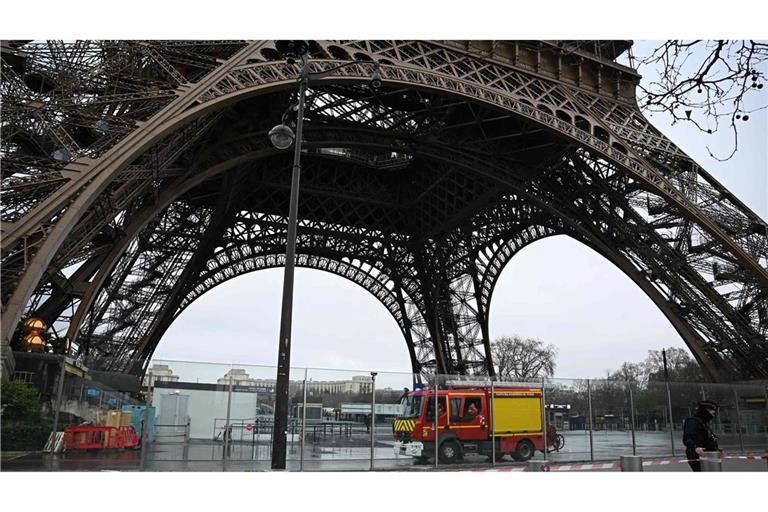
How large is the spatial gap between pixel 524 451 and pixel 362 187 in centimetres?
2286

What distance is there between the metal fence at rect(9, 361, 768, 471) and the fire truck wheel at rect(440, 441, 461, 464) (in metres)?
0.17

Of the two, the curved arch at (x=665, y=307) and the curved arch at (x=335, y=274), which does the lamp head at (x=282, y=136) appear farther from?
the curved arch at (x=335, y=274)

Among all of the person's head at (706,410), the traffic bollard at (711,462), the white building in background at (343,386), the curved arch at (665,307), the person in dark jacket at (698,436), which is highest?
the curved arch at (665,307)

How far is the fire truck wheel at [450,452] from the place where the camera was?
15.8m

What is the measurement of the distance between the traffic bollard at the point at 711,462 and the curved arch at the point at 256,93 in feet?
39.7

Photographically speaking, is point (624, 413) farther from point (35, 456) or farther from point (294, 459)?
point (35, 456)

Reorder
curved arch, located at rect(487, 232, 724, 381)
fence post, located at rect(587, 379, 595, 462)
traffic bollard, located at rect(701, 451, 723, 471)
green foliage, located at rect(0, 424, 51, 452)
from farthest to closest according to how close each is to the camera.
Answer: curved arch, located at rect(487, 232, 724, 381) → fence post, located at rect(587, 379, 595, 462) → green foliage, located at rect(0, 424, 51, 452) → traffic bollard, located at rect(701, 451, 723, 471)

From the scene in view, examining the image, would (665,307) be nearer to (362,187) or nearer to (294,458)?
(294,458)

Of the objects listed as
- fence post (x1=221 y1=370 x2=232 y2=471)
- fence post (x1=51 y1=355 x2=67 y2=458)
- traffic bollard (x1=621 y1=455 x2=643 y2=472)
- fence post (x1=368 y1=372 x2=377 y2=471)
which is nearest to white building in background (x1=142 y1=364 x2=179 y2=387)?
fence post (x1=221 y1=370 x2=232 y2=471)

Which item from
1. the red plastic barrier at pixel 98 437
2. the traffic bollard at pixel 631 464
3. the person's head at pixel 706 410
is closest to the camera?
the person's head at pixel 706 410

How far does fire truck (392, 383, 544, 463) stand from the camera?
626 inches

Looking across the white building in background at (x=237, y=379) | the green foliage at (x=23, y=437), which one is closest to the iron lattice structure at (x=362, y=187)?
the green foliage at (x=23, y=437)

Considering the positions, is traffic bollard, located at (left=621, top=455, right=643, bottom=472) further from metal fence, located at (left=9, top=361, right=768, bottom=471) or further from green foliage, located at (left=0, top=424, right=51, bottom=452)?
green foliage, located at (left=0, top=424, right=51, bottom=452)

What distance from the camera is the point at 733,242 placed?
21.2 meters
